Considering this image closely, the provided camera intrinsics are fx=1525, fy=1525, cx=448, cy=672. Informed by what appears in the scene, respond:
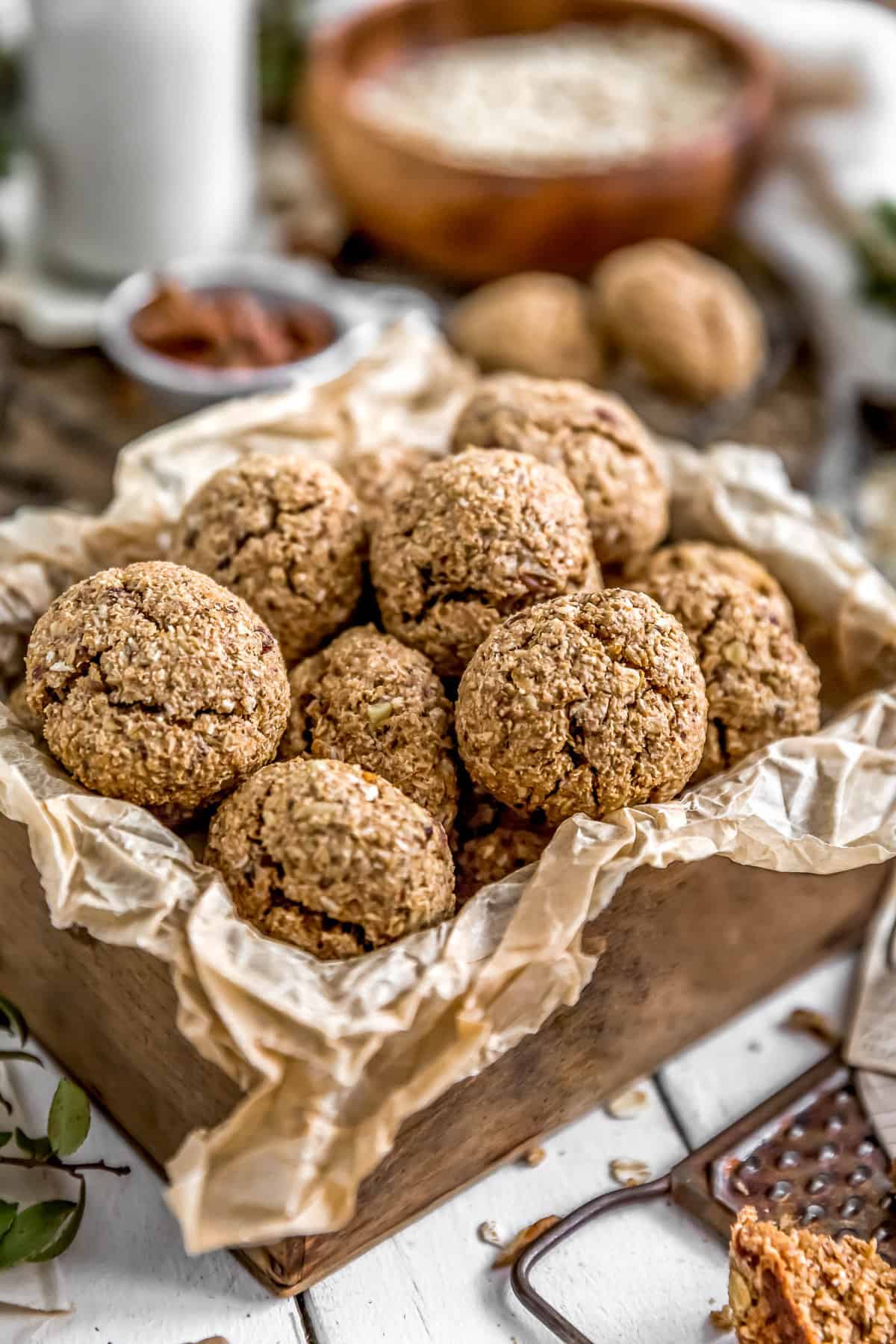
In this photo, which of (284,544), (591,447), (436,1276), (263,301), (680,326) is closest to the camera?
(436,1276)

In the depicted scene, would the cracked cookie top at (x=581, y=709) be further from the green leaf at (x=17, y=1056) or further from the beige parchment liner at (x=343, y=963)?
the green leaf at (x=17, y=1056)

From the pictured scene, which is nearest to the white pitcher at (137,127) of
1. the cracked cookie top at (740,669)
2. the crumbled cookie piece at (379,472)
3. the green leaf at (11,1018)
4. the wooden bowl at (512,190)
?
the wooden bowl at (512,190)

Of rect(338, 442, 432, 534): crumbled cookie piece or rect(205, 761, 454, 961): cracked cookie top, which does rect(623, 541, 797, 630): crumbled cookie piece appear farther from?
rect(205, 761, 454, 961): cracked cookie top

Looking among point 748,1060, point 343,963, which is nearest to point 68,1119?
point 343,963

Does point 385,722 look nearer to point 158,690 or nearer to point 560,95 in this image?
point 158,690

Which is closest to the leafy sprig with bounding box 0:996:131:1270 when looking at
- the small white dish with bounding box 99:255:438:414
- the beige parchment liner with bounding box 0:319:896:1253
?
the beige parchment liner with bounding box 0:319:896:1253
